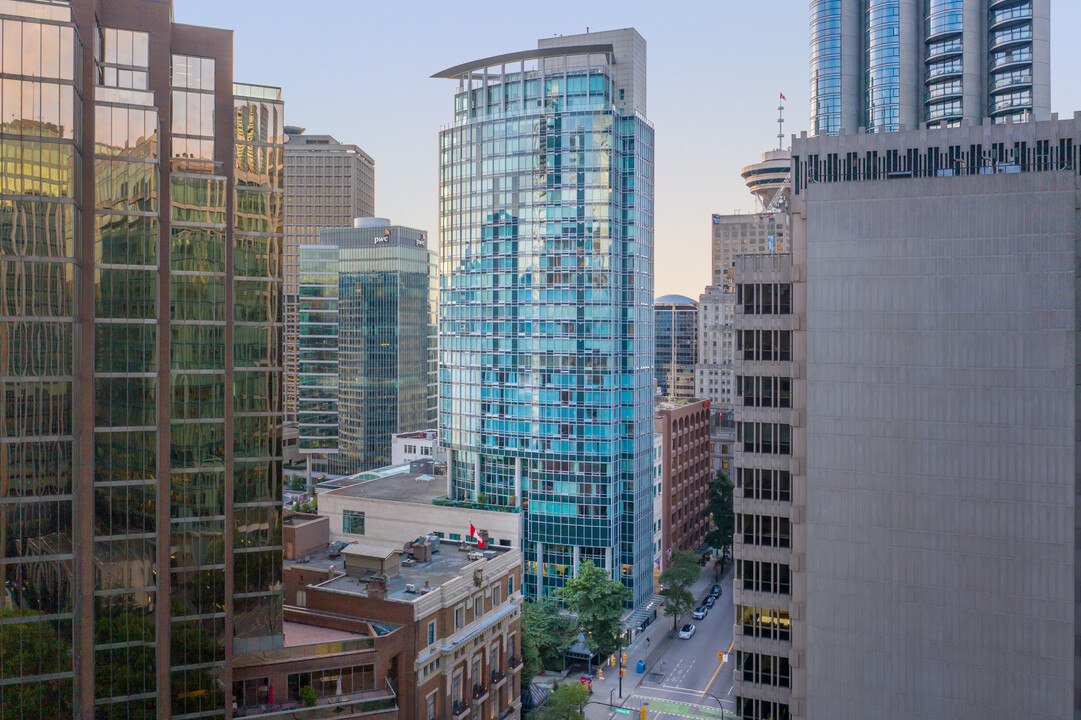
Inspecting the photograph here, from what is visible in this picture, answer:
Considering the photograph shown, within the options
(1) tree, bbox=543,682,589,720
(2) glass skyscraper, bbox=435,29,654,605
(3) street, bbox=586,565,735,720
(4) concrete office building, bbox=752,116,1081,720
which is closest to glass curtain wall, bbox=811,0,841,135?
(2) glass skyscraper, bbox=435,29,654,605

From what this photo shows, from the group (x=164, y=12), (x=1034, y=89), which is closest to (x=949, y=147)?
(x=1034, y=89)

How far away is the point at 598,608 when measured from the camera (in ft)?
333

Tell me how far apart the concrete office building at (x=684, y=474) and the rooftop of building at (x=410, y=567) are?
64340mm

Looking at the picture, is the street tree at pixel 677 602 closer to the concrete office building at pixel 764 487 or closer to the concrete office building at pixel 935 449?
the concrete office building at pixel 764 487

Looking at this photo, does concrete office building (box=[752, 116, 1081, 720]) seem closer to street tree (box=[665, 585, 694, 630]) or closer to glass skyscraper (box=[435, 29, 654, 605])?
street tree (box=[665, 585, 694, 630])

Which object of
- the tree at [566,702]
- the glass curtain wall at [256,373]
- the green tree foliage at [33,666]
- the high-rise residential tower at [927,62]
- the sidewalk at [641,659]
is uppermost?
the high-rise residential tower at [927,62]

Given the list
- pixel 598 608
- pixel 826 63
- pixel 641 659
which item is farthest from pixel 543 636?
pixel 826 63

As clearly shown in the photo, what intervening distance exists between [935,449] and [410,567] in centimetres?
4439

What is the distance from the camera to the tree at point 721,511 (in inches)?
5802

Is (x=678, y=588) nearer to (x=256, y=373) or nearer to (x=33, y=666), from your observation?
(x=256, y=373)

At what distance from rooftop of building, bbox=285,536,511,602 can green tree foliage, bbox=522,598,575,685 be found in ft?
44.4

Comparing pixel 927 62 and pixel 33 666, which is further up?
pixel 927 62

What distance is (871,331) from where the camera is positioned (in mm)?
56156

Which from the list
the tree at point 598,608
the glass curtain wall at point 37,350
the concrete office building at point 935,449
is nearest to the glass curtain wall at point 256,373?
the glass curtain wall at point 37,350
